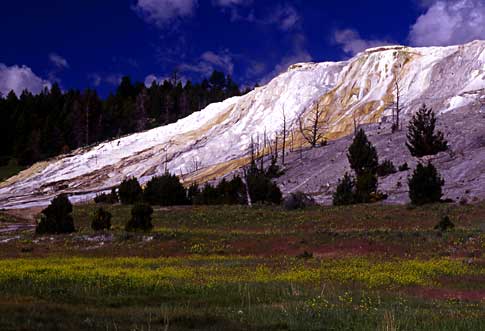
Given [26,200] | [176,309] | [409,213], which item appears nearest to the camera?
[176,309]

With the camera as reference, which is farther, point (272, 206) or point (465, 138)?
point (465, 138)

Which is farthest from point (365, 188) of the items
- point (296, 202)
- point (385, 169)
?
point (385, 169)

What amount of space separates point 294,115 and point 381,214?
6178 centimetres

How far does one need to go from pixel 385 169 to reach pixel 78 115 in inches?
3017

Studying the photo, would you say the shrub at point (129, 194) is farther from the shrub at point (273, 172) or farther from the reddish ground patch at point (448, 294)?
the reddish ground patch at point (448, 294)

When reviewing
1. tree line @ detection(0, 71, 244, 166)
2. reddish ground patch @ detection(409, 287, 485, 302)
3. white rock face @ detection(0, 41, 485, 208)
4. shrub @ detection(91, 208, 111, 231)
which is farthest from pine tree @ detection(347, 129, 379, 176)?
tree line @ detection(0, 71, 244, 166)

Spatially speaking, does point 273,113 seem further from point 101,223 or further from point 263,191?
point 101,223

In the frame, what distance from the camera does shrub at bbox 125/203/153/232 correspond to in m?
31.0

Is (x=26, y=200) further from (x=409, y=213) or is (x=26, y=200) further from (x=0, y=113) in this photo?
(x=409, y=213)

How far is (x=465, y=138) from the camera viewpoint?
60.9 m

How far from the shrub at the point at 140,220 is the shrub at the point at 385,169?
102ft

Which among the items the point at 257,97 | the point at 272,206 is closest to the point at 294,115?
the point at 257,97

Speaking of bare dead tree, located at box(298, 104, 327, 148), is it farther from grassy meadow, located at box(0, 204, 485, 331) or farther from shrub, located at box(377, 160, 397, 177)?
grassy meadow, located at box(0, 204, 485, 331)

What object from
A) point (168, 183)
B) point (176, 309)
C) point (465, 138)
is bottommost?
point (176, 309)
